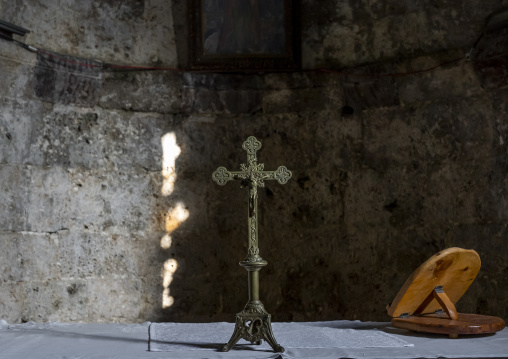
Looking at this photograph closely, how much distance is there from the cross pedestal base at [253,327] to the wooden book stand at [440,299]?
2.20ft

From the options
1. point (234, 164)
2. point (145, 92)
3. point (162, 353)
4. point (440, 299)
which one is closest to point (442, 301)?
point (440, 299)

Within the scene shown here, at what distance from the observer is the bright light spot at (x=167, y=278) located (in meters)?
4.48

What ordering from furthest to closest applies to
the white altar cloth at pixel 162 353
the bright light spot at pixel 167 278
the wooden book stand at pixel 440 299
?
the bright light spot at pixel 167 278
the wooden book stand at pixel 440 299
the white altar cloth at pixel 162 353

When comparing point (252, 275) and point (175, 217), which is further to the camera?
point (175, 217)

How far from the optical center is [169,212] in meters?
4.57

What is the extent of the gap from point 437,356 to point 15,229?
2.95 meters

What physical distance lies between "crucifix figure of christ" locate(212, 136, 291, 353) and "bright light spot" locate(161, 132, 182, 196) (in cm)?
205

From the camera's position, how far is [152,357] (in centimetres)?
222

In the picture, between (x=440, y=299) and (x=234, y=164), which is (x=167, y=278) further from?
(x=440, y=299)

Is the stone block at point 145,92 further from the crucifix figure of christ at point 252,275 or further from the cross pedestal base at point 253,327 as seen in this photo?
the cross pedestal base at point 253,327

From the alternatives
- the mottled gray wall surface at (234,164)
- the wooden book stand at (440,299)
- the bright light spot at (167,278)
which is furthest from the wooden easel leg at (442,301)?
the bright light spot at (167,278)

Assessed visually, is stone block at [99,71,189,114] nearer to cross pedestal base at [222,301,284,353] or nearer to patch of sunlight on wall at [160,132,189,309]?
patch of sunlight on wall at [160,132,189,309]

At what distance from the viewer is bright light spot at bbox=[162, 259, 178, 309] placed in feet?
14.7

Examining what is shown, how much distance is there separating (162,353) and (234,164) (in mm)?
2542
